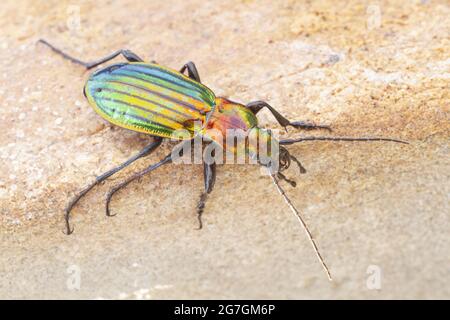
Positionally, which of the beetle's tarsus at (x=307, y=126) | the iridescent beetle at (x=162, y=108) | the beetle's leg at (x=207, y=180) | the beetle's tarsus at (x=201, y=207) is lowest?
the beetle's tarsus at (x=201, y=207)

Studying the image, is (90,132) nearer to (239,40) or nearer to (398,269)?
(239,40)

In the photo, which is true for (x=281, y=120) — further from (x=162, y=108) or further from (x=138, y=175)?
(x=138, y=175)

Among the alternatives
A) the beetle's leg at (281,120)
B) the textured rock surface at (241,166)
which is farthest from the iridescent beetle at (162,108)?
the textured rock surface at (241,166)

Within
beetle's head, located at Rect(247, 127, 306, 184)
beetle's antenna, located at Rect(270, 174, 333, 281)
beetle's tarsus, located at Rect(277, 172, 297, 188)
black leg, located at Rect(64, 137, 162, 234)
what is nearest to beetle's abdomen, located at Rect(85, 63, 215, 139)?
black leg, located at Rect(64, 137, 162, 234)

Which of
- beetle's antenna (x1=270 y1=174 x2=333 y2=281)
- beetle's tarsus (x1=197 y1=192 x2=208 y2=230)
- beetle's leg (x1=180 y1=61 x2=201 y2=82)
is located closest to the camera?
beetle's antenna (x1=270 y1=174 x2=333 y2=281)

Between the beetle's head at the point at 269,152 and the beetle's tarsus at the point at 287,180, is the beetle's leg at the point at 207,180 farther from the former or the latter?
the beetle's tarsus at the point at 287,180

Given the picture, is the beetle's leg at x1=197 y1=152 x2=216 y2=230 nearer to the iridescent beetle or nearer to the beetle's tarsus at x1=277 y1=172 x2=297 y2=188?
the iridescent beetle

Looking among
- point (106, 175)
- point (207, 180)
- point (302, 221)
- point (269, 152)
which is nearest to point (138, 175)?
point (106, 175)
